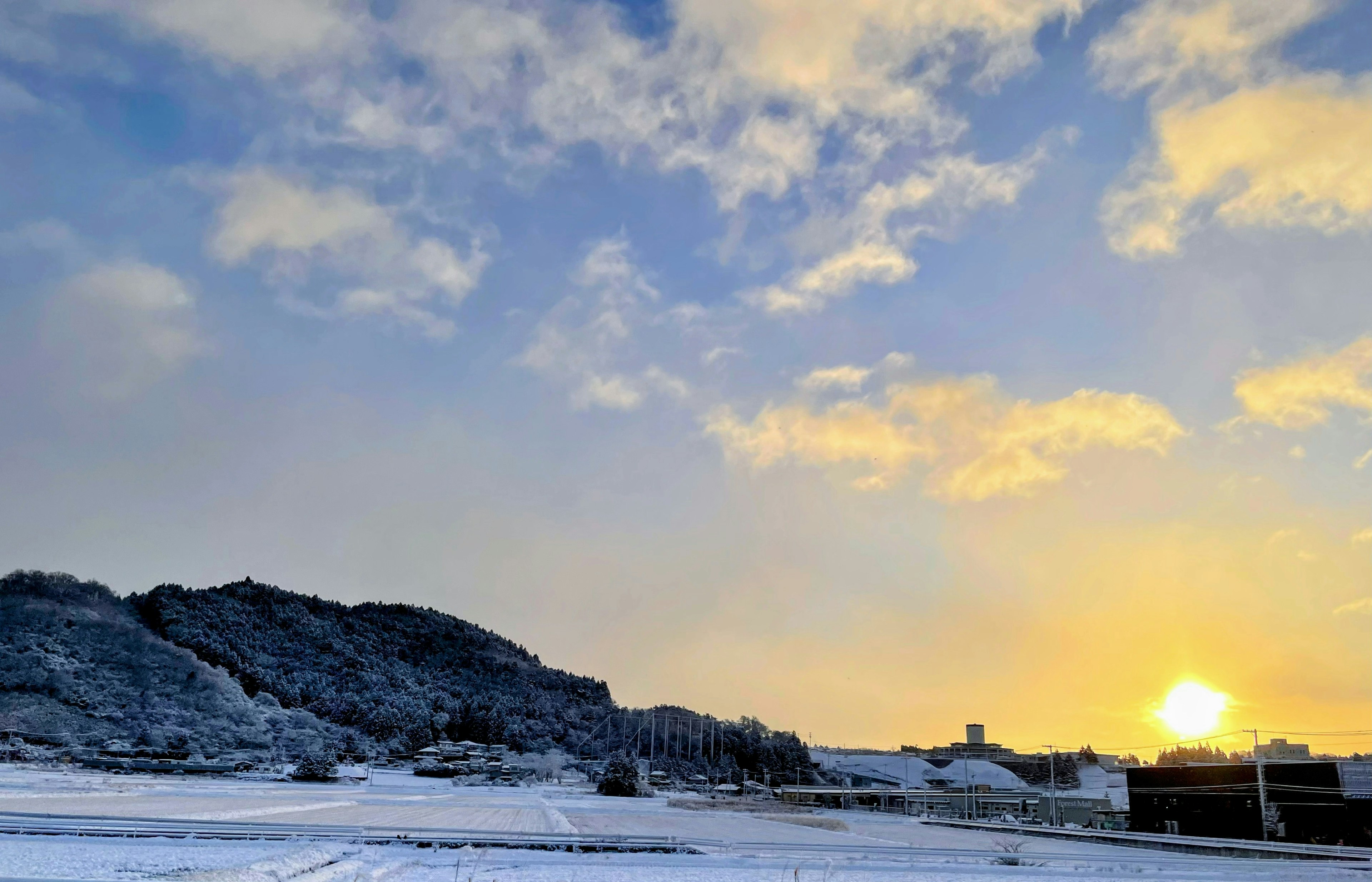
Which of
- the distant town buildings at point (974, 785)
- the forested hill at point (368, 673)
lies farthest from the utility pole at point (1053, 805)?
the forested hill at point (368, 673)

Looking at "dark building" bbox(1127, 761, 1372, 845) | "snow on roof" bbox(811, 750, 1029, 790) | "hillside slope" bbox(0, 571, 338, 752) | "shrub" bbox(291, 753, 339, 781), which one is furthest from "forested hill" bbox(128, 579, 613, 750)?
"dark building" bbox(1127, 761, 1372, 845)

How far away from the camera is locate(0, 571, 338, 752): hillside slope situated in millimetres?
114812

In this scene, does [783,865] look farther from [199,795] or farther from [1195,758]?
[1195,758]

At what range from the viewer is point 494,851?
2903 centimetres

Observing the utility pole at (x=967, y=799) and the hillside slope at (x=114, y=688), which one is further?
the hillside slope at (x=114, y=688)

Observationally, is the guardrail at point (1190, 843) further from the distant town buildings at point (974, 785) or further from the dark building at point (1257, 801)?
the distant town buildings at point (974, 785)

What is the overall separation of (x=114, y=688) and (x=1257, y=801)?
Result: 129718 mm

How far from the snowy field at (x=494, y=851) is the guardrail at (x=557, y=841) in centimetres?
30

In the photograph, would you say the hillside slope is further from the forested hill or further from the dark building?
the dark building

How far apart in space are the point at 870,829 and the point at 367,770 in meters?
64.9

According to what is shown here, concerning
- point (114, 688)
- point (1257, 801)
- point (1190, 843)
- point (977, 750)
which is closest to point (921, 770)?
point (977, 750)

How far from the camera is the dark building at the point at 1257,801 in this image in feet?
167

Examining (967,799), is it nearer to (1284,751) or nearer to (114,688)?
(1284,751)

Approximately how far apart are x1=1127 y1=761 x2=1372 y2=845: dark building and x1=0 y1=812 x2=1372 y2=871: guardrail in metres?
11.6
